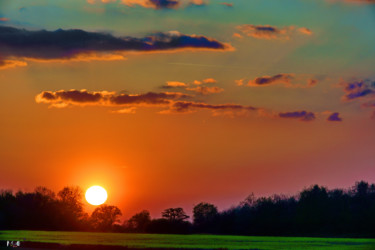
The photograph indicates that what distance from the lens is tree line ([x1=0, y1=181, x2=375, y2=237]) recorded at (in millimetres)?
96688

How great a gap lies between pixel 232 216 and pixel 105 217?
1938cm

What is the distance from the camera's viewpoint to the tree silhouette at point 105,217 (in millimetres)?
101150

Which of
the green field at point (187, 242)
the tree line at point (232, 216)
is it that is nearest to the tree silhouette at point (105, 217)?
the tree line at point (232, 216)

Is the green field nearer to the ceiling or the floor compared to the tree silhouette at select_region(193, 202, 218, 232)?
nearer to the floor

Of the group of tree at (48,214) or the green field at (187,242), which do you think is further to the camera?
the group of tree at (48,214)

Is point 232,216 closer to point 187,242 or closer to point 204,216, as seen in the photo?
point 204,216

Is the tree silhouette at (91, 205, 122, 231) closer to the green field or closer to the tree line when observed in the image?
the tree line

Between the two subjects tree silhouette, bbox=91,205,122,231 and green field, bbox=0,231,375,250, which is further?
tree silhouette, bbox=91,205,122,231

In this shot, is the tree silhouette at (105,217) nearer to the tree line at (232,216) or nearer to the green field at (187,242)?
the tree line at (232,216)

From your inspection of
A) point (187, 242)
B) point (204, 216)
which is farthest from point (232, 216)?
point (187, 242)

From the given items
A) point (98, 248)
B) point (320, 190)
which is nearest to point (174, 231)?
point (320, 190)

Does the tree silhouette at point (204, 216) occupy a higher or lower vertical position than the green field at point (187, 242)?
higher

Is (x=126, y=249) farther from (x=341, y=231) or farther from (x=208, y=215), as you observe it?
(x=341, y=231)

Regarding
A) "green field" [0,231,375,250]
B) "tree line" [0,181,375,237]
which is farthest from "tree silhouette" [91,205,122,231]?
"green field" [0,231,375,250]
